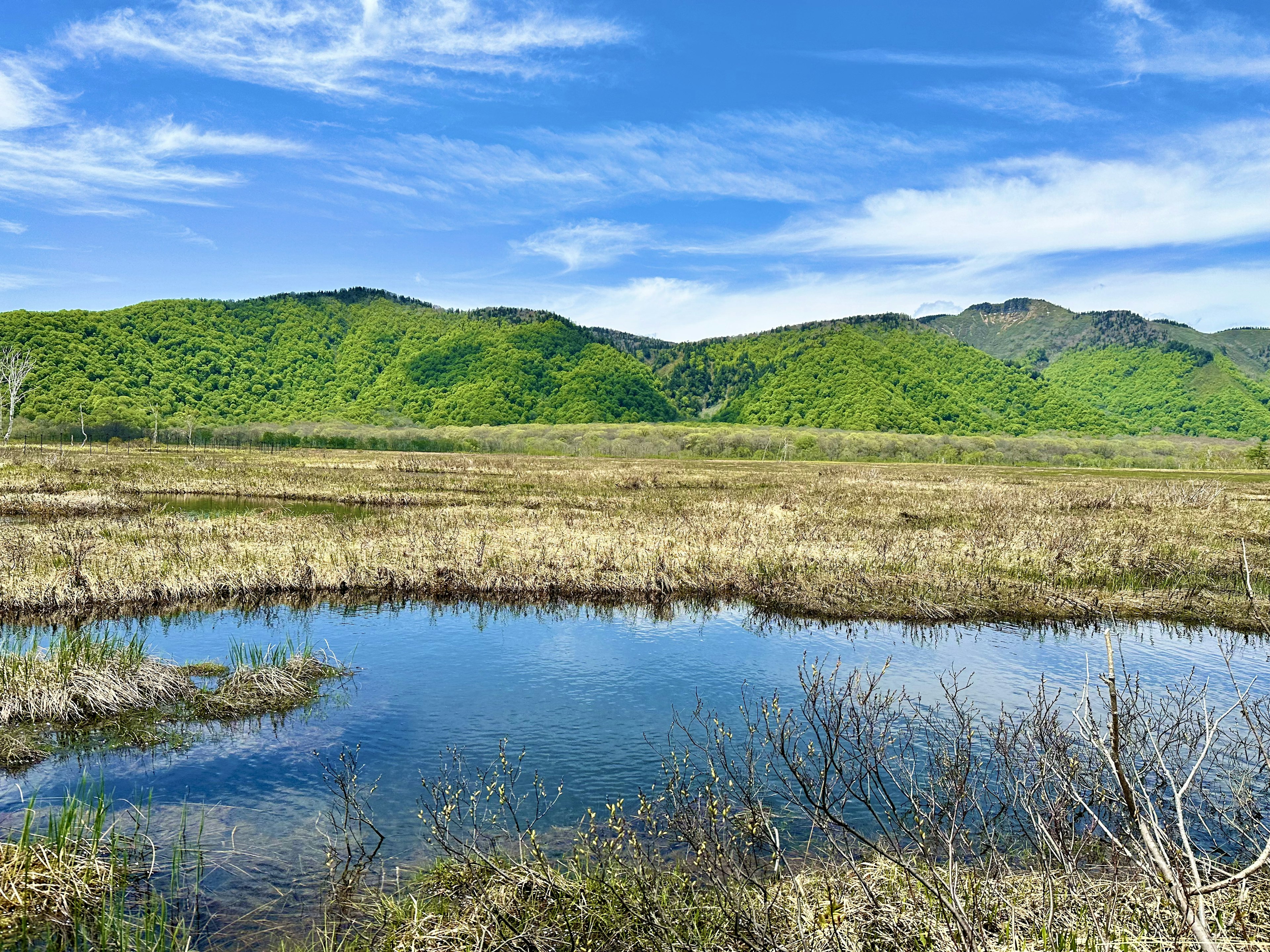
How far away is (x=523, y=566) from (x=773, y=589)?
7075mm

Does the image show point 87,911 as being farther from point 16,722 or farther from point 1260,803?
point 1260,803

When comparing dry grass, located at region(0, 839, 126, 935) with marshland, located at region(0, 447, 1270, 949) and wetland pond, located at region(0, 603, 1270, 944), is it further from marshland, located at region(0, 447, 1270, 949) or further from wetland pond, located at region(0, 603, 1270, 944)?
wetland pond, located at region(0, 603, 1270, 944)

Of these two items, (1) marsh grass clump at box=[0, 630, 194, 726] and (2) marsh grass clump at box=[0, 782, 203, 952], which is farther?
(1) marsh grass clump at box=[0, 630, 194, 726]

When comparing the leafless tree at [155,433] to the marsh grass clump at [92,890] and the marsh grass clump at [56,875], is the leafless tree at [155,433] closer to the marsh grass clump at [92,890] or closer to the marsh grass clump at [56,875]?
the marsh grass clump at [92,890]

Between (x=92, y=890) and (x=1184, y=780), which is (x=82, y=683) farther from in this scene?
(x=1184, y=780)

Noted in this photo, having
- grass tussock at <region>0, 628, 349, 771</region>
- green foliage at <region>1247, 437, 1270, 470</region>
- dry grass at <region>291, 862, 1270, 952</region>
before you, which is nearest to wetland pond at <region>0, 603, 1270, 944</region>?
grass tussock at <region>0, 628, 349, 771</region>

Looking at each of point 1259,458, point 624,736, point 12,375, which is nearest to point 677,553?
point 624,736

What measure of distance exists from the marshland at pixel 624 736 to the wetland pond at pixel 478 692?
0.22 feet

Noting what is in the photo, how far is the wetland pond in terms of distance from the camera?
26.6ft

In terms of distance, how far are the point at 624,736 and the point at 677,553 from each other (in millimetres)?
13140

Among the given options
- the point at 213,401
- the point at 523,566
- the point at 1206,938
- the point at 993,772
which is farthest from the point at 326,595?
the point at 213,401

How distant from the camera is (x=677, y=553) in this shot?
23.7m

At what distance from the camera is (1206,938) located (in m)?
2.16

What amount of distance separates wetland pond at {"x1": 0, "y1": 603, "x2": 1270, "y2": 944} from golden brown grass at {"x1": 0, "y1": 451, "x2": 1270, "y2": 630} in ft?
5.31
